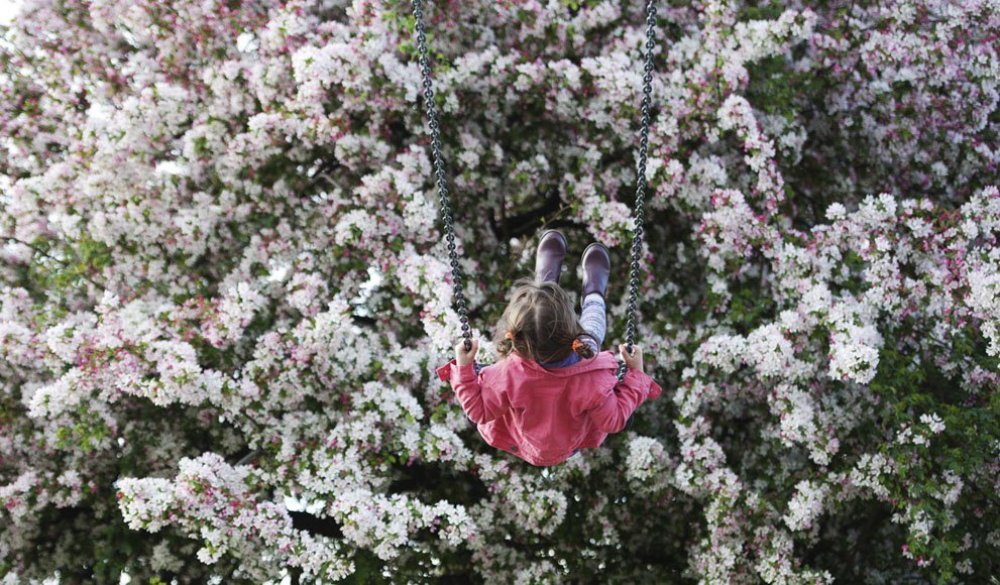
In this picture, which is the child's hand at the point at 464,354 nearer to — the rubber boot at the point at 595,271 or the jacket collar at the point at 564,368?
the jacket collar at the point at 564,368

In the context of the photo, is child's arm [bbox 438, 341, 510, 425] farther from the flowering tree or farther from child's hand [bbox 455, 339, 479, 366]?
the flowering tree

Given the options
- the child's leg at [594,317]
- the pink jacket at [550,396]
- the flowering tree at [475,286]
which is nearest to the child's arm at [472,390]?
the pink jacket at [550,396]

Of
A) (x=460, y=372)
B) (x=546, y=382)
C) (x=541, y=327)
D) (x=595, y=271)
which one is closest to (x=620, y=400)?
(x=546, y=382)

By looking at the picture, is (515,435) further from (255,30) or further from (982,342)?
(255,30)

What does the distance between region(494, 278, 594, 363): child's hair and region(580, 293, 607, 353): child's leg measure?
29 cm

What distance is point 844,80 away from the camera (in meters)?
8.77

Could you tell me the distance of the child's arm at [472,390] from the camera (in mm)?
4867


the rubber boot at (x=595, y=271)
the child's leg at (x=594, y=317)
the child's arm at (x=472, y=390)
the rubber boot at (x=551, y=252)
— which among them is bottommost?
the child's arm at (x=472, y=390)

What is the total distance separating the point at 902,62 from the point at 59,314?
304 inches

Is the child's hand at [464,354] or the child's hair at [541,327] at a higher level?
the child's hair at [541,327]

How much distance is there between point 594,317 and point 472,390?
97 centimetres

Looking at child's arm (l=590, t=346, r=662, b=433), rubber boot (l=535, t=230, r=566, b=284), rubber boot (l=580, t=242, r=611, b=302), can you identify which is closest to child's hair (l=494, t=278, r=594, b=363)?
child's arm (l=590, t=346, r=662, b=433)

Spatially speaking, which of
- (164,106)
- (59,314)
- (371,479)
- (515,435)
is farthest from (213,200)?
(515,435)

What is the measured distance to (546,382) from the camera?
502 cm
